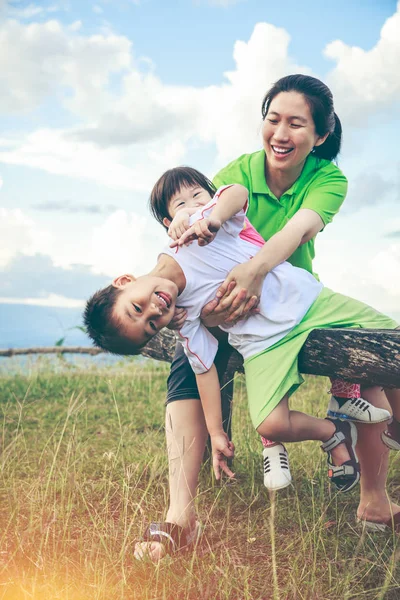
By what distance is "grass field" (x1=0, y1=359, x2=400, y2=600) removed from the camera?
228 cm

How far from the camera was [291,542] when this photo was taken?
2.69 metres

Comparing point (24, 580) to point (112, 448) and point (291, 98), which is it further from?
point (291, 98)

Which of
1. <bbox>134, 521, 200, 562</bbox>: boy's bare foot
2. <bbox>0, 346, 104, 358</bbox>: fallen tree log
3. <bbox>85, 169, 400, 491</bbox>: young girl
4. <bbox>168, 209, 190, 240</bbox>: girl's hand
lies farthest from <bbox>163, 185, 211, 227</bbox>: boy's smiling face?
<bbox>0, 346, 104, 358</bbox>: fallen tree log

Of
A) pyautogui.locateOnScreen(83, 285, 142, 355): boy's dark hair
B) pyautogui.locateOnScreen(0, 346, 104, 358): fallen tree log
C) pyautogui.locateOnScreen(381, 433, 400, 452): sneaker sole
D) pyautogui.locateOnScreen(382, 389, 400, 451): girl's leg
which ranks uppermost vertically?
pyautogui.locateOnScreen(83, 285, 142, 355): boy's dark hair

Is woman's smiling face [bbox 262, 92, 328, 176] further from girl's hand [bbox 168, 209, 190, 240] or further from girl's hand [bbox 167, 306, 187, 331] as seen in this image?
girl's hand [bbox 167, 306, 187, 331]

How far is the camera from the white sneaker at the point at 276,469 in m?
2.54

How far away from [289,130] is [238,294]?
93cm

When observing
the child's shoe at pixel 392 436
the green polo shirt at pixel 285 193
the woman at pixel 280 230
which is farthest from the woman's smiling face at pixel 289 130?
the child's shoe at pixel 392 436

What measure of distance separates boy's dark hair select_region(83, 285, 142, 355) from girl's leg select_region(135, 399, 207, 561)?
0.40 meters

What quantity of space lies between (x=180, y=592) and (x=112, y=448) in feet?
6.34

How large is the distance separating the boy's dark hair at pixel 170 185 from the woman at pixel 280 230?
0.22 metres

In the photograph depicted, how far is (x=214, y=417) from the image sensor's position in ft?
8.60

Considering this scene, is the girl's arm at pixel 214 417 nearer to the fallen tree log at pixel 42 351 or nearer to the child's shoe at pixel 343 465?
the child's shoe at pixel 343 465

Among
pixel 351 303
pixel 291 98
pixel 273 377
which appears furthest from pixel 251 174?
pixel 273 377
